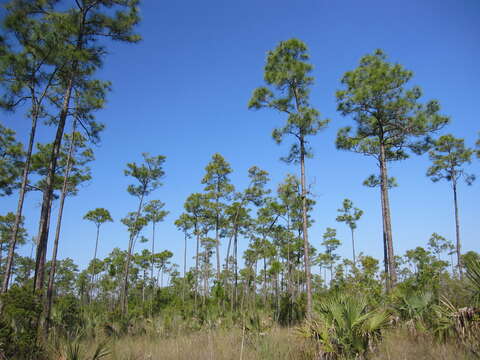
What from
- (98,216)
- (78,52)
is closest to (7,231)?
(98,216)

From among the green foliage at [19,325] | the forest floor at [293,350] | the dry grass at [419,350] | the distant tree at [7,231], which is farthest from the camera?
the distant tree at [7,231]

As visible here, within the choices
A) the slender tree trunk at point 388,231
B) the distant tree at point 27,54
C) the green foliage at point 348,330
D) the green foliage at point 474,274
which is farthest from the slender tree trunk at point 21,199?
the slender tree trunk at point 388,231

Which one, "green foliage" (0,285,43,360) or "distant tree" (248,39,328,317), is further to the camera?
"distant tree" (248,39,328,317)

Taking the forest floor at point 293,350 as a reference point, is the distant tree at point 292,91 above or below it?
above

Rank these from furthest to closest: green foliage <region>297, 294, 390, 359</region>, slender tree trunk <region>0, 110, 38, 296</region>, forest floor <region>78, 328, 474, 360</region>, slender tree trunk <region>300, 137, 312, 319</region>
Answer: slender tree trunk <region>300, 137, 312, 319</region>, slender tree trunk <region>0, 110, 38, 296</region>, green foliage <region>297, 294, 390, 359</region>, forest floor <region>78, 328, 474, 360</region>

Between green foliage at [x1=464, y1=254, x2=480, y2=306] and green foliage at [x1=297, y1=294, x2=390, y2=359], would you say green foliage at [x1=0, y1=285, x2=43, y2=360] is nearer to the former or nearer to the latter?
green foliage at [x1=297, y1=294, x2=390, y2=359]

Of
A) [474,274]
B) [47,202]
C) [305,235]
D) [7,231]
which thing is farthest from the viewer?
[7,231]

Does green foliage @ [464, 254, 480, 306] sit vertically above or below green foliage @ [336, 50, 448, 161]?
below

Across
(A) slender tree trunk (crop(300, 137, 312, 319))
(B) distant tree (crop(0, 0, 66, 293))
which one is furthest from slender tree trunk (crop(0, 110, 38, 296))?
(A) slender tree trunk (crop(300, 137, 312, 319))

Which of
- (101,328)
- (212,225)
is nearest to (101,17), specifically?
(101,328)

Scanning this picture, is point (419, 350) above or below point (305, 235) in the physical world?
below

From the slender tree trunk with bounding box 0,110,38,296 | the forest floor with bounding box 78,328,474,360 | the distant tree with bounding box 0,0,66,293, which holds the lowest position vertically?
the forest floor with bounding box 78,328,474,360

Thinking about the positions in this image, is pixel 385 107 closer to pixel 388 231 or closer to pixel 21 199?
pixel 388 231

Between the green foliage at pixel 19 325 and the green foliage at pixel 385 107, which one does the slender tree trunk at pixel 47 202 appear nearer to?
the green foliage at pixel 19 325
